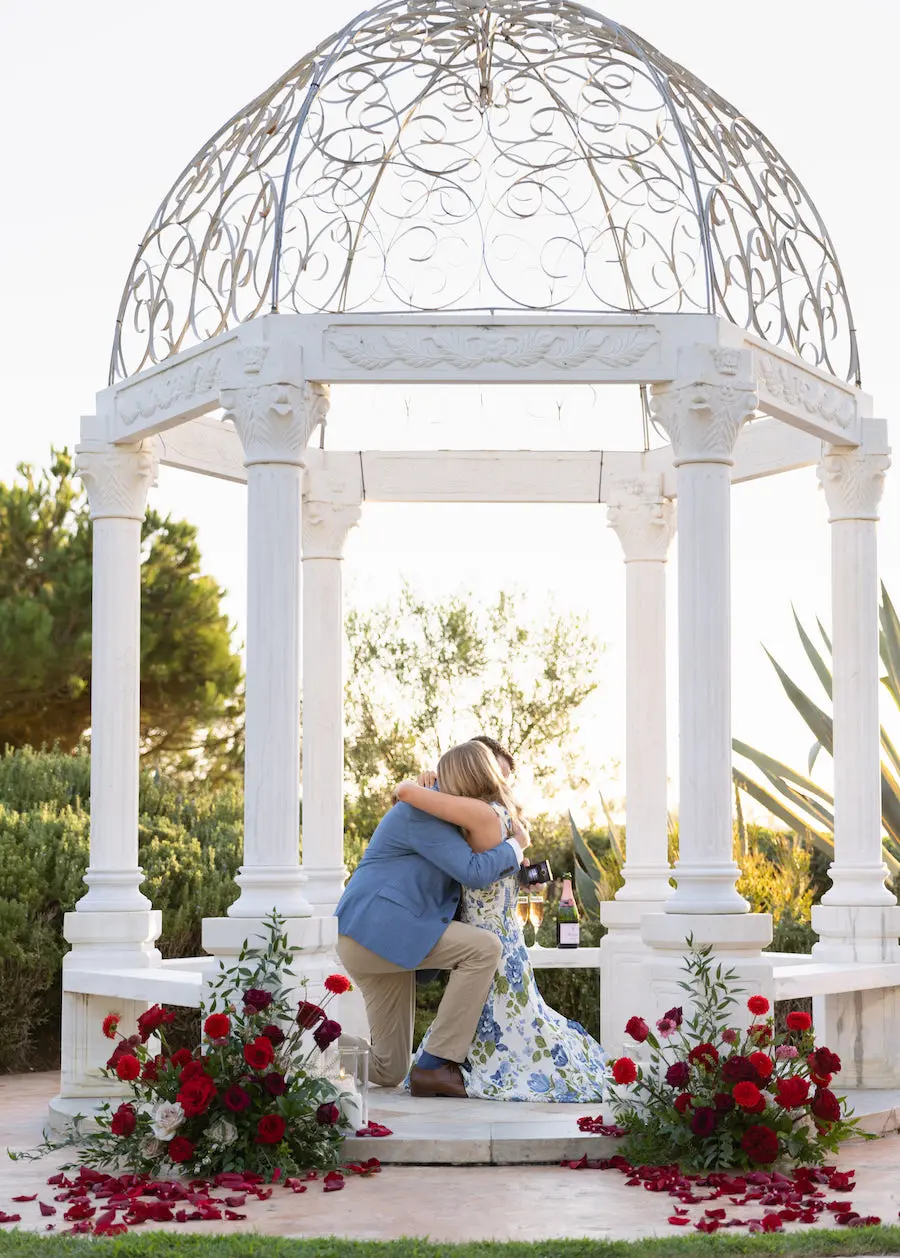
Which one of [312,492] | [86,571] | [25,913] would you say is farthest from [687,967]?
[86,571]

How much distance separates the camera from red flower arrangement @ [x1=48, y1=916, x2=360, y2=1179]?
688 cm

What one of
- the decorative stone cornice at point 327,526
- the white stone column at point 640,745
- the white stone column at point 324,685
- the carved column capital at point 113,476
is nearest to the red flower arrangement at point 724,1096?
the white stone column at point 640,745

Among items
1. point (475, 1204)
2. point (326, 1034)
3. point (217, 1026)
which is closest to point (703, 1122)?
point (475, 1204)

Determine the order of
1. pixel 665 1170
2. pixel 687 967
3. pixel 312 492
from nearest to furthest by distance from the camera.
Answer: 1. pixel 665 1170
2. pixel 687 967
3. pixel 312 492

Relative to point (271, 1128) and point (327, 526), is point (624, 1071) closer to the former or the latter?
point (271, 1128)

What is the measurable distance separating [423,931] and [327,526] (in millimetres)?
3258

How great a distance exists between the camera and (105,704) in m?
9.11

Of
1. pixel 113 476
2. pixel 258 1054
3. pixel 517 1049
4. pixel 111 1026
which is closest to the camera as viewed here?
pixel 258 1054

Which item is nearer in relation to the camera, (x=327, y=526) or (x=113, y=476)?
(x=113, y=476)

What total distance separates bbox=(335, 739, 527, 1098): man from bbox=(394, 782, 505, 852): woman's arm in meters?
0.09

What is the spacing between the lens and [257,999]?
708 centimetres

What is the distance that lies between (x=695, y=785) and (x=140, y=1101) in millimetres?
2834

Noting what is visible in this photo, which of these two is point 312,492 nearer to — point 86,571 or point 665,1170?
point 665,1170

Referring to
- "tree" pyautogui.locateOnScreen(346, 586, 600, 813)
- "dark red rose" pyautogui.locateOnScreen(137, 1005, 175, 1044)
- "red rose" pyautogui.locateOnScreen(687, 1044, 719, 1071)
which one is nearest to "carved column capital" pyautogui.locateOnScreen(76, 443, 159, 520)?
"dark red rose" pyautogui.locateOnScreen(137, 1005, 175, 1044)
